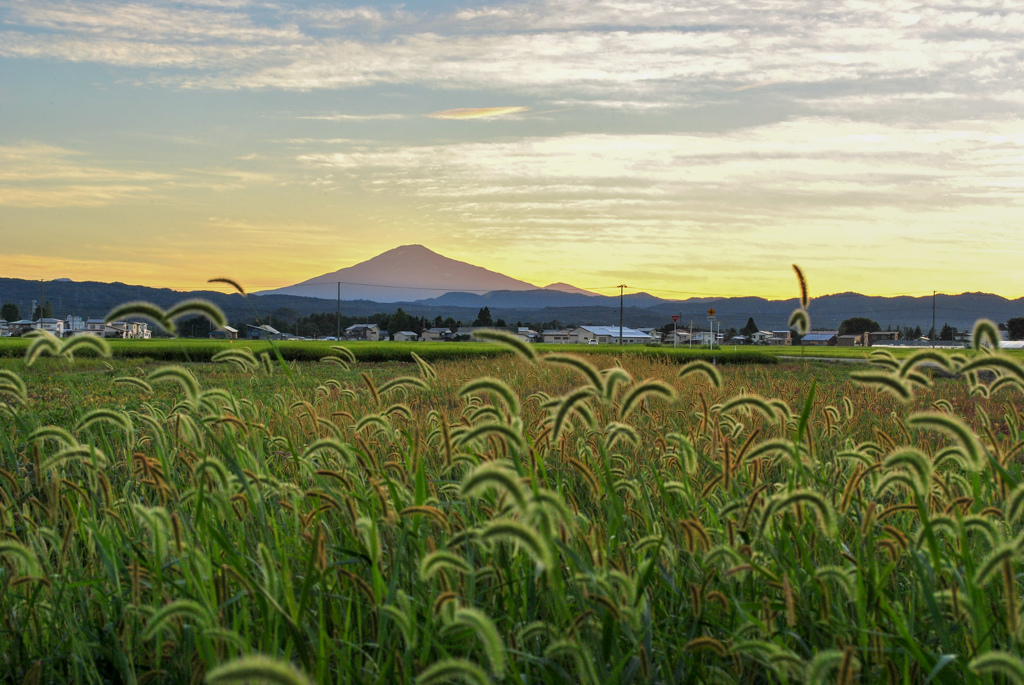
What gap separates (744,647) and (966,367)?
4.08 feet

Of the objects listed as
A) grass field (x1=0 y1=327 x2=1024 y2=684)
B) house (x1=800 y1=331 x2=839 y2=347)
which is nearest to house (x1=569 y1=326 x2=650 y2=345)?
house (x1=800 y1=331 x2=839 y2=347)

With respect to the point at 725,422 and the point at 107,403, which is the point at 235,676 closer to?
the point at 725,422

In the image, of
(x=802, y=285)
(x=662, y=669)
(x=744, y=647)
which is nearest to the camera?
(x=744, y=647)

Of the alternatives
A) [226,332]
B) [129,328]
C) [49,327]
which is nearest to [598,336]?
[129,328]

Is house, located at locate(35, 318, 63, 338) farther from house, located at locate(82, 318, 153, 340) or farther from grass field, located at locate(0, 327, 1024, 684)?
grass field, located at locate(0, 327, 1024, 684)

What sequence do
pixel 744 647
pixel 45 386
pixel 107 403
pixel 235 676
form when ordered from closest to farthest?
pixel 235 676
pixel 744 647
pixel 107 403
pixel 45 386

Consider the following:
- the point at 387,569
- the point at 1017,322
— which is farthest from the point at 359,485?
the point at 1017,322

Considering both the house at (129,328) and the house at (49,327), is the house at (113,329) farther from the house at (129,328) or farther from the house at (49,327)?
A: the house at (49,327)

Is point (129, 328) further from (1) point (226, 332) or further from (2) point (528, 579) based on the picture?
(2) point (528, 579)

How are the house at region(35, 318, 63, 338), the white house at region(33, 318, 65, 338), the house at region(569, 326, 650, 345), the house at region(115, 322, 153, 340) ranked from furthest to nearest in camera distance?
the house at region(569, 326, 650, 345) → the house at region(115, 322, 153, 340) → the white house at region(33, 318, 65, 338) → the house at region(35, 318, 63, 338)

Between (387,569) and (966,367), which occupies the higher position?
(966,367)

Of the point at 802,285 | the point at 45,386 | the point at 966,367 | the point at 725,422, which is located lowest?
the point at 45,386

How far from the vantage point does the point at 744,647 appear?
74.9 inches

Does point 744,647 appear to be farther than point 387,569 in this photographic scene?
No
